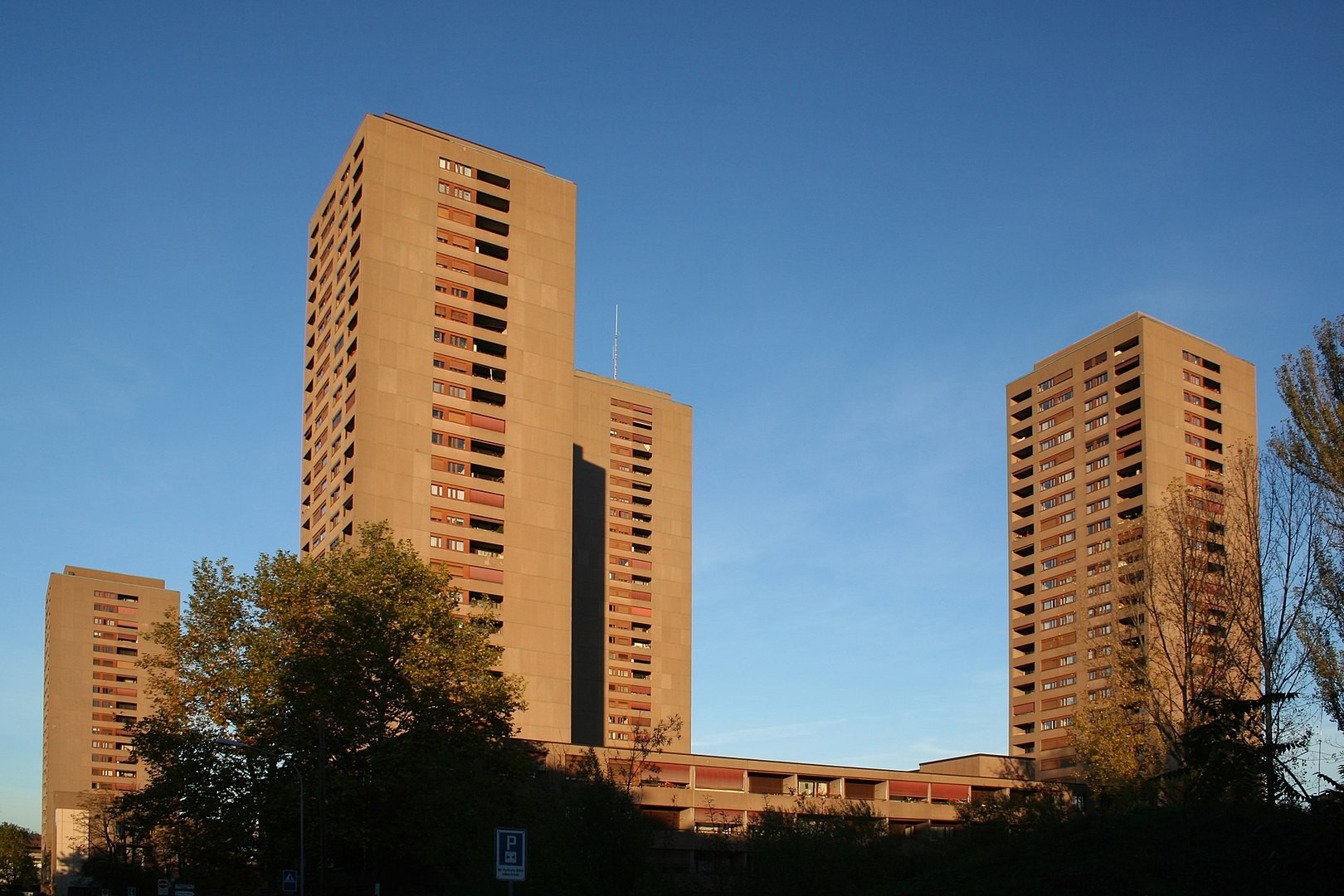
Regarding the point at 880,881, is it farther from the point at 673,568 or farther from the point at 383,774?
the point at 673,568

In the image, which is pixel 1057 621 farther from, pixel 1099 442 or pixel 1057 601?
pixel 1099 442

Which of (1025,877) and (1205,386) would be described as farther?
(1205,386)

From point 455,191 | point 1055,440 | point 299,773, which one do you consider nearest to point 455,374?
point 455,191

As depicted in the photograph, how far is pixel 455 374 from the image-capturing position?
3250 inches

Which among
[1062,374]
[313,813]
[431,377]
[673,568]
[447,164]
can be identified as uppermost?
[447,164]

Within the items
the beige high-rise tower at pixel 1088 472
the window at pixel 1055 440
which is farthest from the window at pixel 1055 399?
the window at pixel 1055 440

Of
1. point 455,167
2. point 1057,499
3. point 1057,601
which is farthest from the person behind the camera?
point 1057,499

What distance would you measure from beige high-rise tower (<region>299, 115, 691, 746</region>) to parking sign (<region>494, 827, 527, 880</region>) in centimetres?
5911

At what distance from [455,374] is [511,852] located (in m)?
66.3

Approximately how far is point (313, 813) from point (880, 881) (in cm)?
2376

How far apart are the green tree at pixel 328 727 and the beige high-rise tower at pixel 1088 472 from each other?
6842cm

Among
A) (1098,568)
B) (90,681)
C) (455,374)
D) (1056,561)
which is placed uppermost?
(455,374)

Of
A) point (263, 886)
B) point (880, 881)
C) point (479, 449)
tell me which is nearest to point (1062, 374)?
point (479, 449)

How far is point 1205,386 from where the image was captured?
11469 centimetres
